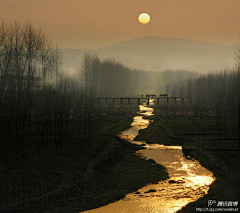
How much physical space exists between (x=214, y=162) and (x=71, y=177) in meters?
6.07

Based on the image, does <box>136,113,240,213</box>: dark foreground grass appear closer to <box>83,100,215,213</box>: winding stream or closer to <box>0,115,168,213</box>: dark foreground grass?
<box>83,100,215,213</box>: winding stream

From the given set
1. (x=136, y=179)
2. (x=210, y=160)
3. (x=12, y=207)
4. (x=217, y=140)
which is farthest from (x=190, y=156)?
(x=12, y=207)

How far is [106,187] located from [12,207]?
123 inches

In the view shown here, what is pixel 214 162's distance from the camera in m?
11.2

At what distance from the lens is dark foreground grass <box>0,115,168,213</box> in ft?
24.0

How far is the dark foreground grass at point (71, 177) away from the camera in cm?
730

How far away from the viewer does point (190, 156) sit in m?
13.2

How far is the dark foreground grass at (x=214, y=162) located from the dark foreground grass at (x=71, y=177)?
209 centimetres

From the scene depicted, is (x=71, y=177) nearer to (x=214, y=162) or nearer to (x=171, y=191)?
(x=171, y=191)

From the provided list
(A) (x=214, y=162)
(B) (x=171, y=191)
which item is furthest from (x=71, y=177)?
(A) (x=214, y=162)

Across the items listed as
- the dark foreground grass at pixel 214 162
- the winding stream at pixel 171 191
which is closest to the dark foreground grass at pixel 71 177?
the winding stream at pixel 171 191

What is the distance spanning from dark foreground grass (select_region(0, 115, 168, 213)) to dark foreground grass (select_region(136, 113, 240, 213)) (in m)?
2.09

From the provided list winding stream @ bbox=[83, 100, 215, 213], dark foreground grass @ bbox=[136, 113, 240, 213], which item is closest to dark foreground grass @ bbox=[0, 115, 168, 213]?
winding stream @ bbox=[83, 100, 215, 213]

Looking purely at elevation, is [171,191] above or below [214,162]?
below
